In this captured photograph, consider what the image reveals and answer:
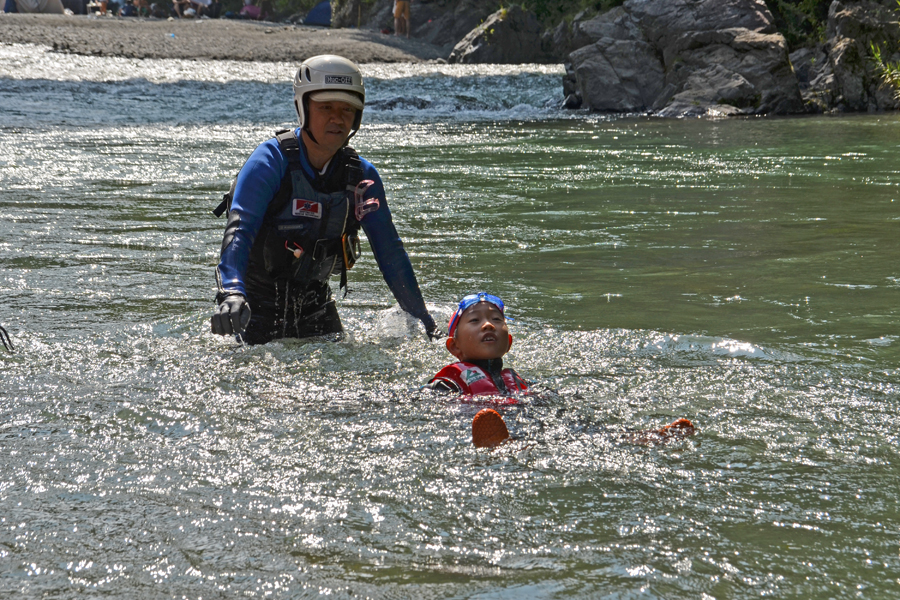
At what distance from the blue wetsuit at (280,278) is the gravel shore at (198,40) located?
95.1 feet

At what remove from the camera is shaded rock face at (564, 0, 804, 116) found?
23.3m

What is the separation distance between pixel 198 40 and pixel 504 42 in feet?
38.5

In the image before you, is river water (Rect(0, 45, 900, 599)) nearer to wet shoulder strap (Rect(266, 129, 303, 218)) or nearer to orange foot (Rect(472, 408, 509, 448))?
orange foot (Rect(472, 408, 509, 448))

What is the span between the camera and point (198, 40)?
36219 mm

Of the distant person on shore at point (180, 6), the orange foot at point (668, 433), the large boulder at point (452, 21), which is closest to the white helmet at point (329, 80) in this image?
the orange foot at point (668, 433)

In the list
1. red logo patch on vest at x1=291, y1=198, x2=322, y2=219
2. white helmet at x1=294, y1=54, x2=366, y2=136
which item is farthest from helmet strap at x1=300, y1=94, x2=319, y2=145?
red logo patch on vest at x1=291, y1=198, x2=322, y2=219

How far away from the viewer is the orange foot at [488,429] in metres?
4.27

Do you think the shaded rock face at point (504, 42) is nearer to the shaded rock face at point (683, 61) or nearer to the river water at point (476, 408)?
the shaded rock face at point (683, 61)

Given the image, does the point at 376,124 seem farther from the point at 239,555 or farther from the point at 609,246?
the point at 239,555

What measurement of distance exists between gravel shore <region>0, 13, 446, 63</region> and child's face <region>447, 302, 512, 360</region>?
30.2 metres

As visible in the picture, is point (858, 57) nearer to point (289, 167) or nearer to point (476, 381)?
point (289, 167)

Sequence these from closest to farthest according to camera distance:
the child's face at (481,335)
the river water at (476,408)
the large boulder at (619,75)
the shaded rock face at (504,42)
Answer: the river water at (476,408)
the child's face at (481,335)
the large boulder at (619,75)
the shaded rock face at (504,42)

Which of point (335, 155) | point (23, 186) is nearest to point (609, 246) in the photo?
point (335, 155)

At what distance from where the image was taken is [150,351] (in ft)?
20.2
